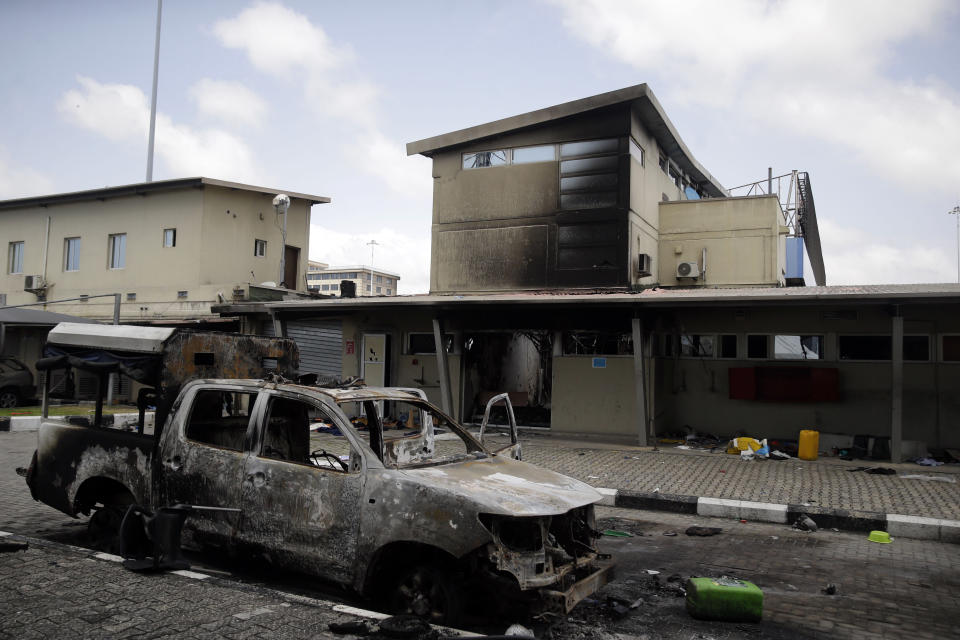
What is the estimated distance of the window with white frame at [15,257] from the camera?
28.0 metres

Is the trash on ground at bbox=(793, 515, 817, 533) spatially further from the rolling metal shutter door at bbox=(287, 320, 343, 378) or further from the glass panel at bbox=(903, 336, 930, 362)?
the rolling metal shutter door at bbox=(287, 320, 343, 378)

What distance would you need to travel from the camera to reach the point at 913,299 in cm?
1087

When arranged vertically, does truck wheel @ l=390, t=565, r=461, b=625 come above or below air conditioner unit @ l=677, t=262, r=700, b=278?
below

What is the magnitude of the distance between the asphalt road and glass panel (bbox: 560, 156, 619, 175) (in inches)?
446

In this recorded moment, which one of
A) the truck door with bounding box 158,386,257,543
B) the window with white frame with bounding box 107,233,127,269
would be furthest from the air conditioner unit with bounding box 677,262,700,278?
the window with white frame with bounding box 107,233,127,269

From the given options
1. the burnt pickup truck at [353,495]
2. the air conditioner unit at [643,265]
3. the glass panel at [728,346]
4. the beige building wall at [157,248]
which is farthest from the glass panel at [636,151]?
the beige building wall at [157,248]

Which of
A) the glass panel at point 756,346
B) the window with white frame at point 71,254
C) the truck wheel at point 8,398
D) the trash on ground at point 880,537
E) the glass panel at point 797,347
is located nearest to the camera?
the trash on ground at point 880,537

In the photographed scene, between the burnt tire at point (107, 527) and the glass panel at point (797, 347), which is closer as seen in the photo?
the burnt tire at point (107, 527)

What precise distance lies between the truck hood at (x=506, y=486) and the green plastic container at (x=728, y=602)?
963 mm

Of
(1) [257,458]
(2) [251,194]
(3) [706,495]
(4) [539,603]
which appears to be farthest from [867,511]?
(2) [251,194]

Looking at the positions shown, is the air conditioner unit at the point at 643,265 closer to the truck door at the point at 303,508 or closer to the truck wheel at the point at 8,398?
the truck door at the point at 303,508

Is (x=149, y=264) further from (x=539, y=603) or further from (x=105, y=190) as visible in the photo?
(x=539, y=603)

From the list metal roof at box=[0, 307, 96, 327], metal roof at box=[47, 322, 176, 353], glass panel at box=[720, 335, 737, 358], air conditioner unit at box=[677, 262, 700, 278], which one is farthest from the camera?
metal roof at box=[0, 307, 96, 327]

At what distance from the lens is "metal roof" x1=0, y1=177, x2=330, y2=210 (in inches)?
923
